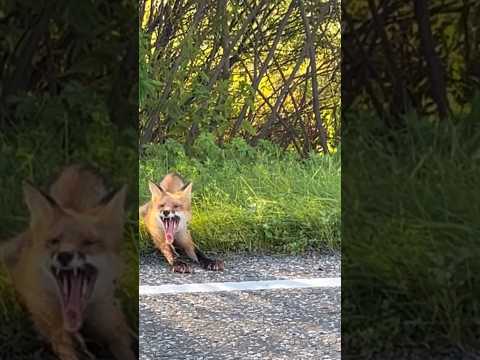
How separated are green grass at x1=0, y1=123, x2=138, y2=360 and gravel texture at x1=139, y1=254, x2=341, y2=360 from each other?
1.31 metres

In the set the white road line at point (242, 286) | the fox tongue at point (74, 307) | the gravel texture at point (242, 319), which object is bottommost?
the gravel texture at point (242, 319)

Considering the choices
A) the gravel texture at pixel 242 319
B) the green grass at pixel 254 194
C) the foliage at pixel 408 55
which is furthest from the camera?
the green grass at pixel 254 194

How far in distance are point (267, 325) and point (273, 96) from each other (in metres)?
2.35

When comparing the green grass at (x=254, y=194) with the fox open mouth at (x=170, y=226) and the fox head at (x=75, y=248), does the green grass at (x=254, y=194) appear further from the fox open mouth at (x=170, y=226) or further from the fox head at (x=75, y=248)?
the fox head at (x=75, y=248)

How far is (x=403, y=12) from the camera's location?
188 centimetres

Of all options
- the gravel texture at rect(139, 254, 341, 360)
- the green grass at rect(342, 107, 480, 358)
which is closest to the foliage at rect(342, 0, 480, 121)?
the green grass at rect(342, 107, 480, 358)

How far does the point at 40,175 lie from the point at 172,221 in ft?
8.43

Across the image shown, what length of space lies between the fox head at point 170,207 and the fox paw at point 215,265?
26 cm

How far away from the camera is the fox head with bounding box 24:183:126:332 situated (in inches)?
70.0

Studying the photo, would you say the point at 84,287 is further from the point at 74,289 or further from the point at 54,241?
the point at 54,241

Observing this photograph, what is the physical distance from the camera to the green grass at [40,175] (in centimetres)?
180

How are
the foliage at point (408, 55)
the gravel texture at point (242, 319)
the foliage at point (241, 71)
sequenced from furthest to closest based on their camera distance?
the foliage at point (241, 71) → the gravel texture at point (242, 319) → the foliage at point (408, 55)

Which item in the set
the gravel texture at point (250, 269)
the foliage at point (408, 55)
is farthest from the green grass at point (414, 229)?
the gravel texture at point (250, 269)

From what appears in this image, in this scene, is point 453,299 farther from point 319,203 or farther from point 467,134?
point 319,203
